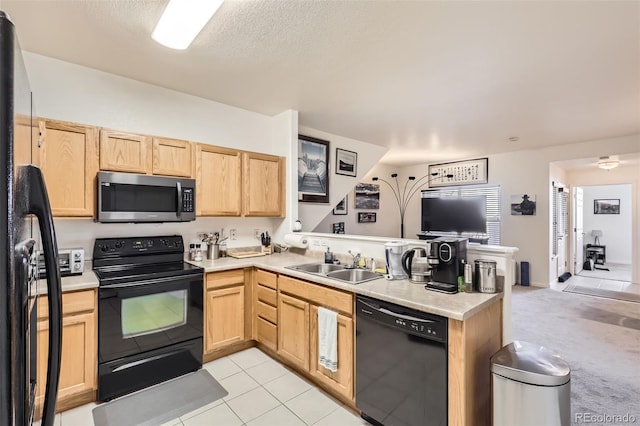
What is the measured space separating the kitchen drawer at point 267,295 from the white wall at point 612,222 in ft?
28.7

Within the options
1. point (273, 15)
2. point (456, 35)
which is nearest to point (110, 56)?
point (273, 15)

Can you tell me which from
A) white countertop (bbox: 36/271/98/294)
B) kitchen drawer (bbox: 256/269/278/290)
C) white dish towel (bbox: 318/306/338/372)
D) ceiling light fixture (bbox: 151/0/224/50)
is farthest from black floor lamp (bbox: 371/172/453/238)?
white countertop (bbox: 36/271/98/294)

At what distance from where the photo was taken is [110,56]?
246cm

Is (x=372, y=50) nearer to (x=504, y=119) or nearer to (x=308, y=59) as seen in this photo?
(x=308, y=59)

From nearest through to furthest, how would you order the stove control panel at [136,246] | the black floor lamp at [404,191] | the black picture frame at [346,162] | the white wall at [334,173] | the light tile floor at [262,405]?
the light tile floor at [262,405]
the stove control panel at [136,246]
the white wall at [334,173]
the black picture frame at [346,162]
the black floor lamp at [404,191]

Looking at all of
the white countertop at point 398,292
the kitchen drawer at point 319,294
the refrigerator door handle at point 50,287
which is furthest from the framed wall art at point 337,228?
the refrigerator door handle at point 50,287

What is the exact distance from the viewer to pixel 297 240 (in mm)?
3447

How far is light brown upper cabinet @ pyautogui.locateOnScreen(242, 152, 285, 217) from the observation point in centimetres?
338

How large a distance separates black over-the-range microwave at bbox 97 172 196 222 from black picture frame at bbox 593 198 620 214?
997 centimetres

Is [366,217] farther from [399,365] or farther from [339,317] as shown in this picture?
[399,365]

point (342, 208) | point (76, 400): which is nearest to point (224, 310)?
point (76, 400)

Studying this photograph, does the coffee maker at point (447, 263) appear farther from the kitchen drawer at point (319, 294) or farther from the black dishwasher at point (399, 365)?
the kitchen drawer at point (319, 294)

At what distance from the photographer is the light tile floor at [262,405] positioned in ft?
6.80

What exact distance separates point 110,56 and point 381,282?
2.77m
